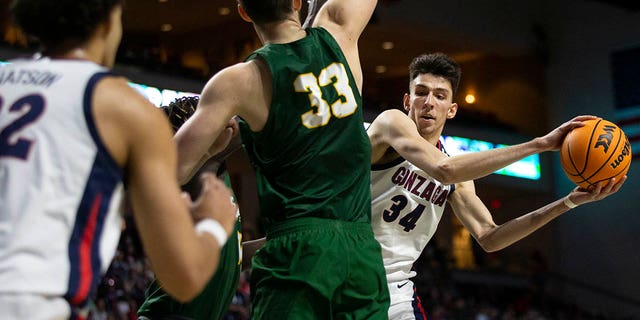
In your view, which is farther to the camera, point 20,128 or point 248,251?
point 248,251

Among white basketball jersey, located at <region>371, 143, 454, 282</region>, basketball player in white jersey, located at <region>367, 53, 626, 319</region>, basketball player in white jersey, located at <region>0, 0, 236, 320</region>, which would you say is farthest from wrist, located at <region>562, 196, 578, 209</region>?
basketball player in white jersey, located at <region>0, 0, 236, 320</region>

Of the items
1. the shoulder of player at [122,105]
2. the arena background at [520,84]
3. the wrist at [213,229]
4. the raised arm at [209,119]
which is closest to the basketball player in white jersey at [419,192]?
the raised arm at [209,119]

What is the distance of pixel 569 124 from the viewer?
14.4 feet

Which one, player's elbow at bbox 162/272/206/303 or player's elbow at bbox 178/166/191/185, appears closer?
player's elbow at bbox 162/272/206/303

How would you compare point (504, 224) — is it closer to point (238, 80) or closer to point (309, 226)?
point (309, 226)

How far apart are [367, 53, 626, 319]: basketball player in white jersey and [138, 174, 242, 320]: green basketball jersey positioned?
93 centimetres

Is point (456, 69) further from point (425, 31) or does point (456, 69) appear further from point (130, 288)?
point (425, 31)

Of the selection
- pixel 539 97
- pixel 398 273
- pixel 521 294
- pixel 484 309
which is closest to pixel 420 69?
pixel 398 273

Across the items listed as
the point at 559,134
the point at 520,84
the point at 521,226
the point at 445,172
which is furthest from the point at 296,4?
the point at 520,84

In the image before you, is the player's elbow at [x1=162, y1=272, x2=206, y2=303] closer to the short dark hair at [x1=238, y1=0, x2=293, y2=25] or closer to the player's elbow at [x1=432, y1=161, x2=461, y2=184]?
the short dark hair at [x1=238, y1=0, x2=293, y2=25]

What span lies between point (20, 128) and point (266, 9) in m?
→ 1.52

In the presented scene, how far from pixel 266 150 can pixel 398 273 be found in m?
1.79

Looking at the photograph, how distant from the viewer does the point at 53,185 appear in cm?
235

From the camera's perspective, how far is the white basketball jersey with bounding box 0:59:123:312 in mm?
2324
